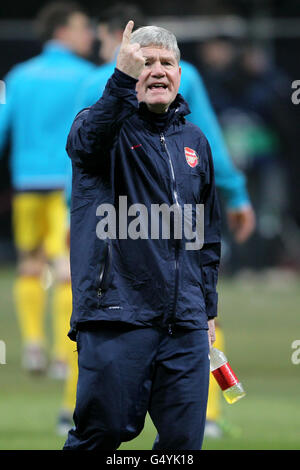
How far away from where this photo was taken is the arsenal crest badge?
471 cm

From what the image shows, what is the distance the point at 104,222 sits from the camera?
4516mm

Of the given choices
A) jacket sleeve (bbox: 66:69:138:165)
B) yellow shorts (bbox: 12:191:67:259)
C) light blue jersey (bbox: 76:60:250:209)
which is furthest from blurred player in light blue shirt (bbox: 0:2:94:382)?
jacket sleeve (bbox: 66:69:138:165)

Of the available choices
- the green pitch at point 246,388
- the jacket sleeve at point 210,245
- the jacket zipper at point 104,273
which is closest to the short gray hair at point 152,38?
the jacket sleeve at point 210,245

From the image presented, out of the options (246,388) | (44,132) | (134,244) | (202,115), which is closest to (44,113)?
(44,132)

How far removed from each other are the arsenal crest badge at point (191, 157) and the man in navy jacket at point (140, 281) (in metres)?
0.02

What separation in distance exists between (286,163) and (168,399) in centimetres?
1314

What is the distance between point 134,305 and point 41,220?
5584 millimetres

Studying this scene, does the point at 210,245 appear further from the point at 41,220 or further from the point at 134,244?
the point at 41,220

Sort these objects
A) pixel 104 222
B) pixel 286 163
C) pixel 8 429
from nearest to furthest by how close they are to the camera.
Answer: pixel 104 222 → pixel 8 429 → pixel 286 163

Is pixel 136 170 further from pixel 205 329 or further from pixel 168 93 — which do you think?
pixel 205 329

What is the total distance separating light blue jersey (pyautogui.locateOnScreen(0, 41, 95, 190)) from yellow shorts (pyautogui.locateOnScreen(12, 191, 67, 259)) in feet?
0.31

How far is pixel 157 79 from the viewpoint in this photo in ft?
15.1

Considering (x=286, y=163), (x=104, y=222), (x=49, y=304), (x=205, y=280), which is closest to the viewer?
(x=104, y=222)

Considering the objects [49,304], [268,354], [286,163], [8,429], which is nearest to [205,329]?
[8,429]
